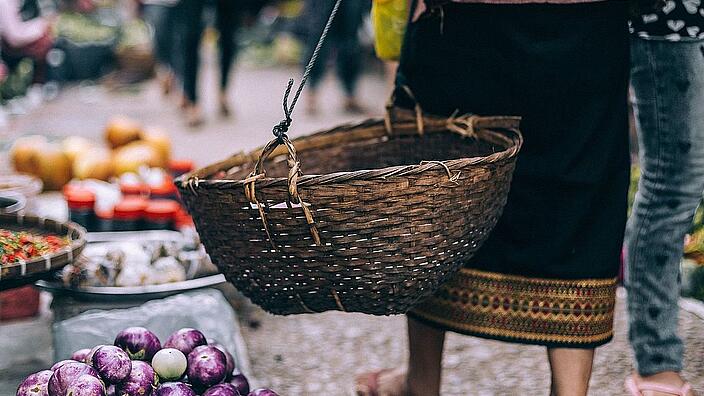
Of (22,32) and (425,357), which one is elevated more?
(22,32)

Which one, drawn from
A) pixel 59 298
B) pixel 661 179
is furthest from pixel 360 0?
pixel 661 179

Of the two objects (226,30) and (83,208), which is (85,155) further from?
(226,30)

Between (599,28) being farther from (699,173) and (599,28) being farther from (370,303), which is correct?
(370,303)

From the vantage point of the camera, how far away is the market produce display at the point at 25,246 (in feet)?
7.73

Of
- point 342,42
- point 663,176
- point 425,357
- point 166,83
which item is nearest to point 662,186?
point 663,176

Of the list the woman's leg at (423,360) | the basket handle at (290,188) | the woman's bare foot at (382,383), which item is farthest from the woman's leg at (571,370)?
the basket handle at (290,188)

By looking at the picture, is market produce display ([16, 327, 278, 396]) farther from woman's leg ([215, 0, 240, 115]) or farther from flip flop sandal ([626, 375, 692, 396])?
woman's leg ([215, 0, 240, 115])

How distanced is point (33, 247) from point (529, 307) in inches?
55.3

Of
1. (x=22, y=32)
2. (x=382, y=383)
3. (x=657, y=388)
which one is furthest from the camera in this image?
(x=22, y=32)

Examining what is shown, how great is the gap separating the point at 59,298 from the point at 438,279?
59.3 inches

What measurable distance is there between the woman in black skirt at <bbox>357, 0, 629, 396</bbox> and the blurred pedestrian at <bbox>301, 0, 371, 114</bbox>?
486cm

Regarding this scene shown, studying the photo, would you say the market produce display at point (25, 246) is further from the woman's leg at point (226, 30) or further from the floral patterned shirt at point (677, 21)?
the woman's leg at point (226, 30)

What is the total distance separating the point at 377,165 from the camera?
7.61ft

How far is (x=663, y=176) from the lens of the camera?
214 centimetres
